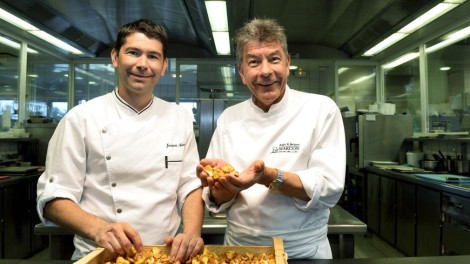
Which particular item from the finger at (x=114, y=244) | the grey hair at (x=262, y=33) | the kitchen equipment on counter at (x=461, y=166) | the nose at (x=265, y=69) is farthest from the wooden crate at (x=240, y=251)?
the kitchen equipment on counter at (x=461, y=166)

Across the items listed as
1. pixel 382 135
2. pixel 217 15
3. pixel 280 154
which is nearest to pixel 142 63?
pixel 280 154

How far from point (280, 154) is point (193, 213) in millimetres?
392

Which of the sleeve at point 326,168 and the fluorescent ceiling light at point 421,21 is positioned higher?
the fluorescent ceiling light at point 421,21

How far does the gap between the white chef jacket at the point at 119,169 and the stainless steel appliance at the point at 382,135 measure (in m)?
4.33

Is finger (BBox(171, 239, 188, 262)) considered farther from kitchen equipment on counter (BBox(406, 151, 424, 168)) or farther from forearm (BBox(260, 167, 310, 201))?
kitchen equipment on counter (BBox(406, 151, 424, 168))

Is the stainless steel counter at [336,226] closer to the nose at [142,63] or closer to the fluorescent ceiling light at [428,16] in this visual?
the nose at [142,63]

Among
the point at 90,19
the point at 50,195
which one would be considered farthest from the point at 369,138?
the point at 50,195

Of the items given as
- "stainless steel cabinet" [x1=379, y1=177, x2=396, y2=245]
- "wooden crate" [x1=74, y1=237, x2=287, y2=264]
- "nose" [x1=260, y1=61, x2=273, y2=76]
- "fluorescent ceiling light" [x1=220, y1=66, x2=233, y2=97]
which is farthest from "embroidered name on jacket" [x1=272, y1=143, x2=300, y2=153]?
"fluorescent ceiling light" [x1=220, y1=66, x2=233, y2=97]

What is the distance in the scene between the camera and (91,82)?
687 cm

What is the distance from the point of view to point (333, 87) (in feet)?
22.2

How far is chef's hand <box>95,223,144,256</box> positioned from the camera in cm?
101

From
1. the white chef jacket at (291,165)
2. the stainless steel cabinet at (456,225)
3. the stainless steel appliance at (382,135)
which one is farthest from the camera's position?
the stainless steel appliance at (382,135)

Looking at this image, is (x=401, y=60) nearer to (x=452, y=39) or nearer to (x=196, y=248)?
(x=452, y=39)

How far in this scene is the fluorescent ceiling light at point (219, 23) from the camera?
11.5 feet
